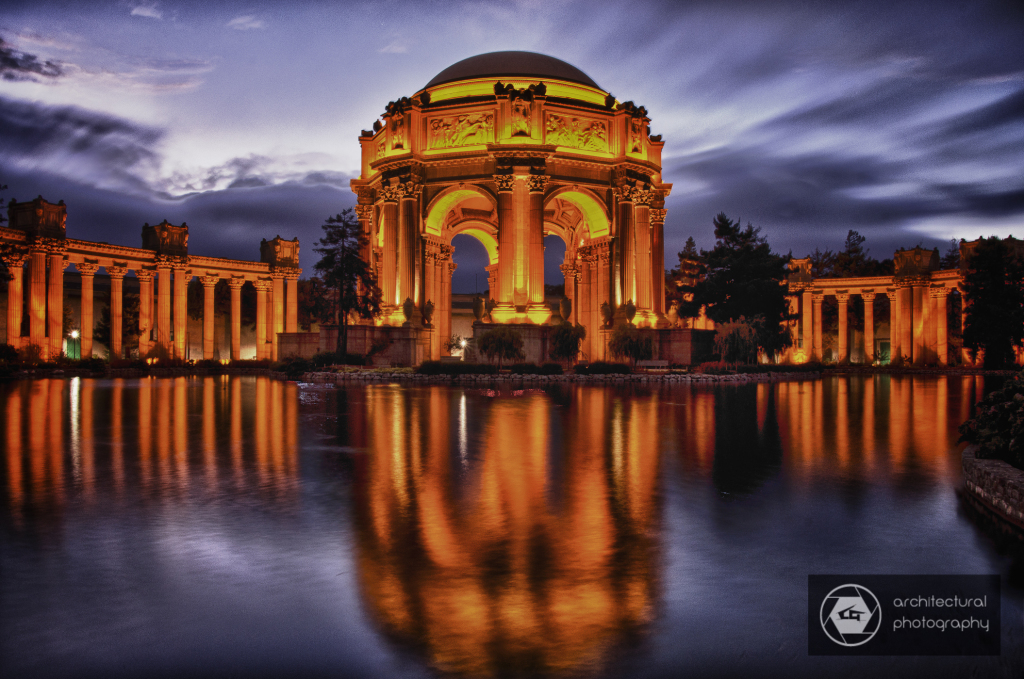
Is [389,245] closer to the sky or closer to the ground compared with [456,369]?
closer to the sky

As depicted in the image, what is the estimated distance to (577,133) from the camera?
162 feet

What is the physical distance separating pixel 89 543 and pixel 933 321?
2633 inches

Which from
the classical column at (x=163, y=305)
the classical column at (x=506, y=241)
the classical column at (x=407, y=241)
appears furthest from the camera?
the classical column at (x=163, y=305)

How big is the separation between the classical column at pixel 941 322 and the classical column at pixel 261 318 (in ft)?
193

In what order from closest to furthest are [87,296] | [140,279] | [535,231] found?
[535,231]
[87,296]
[140,279]

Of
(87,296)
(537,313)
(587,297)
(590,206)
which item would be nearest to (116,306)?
(87,296)

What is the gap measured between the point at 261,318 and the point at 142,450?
4830cm

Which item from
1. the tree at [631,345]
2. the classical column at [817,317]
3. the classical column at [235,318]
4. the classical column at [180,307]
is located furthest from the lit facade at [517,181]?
the classical column at [817,317]

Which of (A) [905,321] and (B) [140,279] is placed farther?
(A) [905,321]

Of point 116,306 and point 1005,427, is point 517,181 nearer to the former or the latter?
point 116,306

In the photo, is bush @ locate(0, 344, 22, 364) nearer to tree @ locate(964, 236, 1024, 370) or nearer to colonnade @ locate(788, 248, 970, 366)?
colonnade @ locate(788, 248, 970, 366)

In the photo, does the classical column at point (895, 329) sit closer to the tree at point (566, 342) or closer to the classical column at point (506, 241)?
the tree at point (566, 342)

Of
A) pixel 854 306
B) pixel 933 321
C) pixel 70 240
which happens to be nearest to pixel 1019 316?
pixel 933 321

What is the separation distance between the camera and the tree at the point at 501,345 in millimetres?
37906
